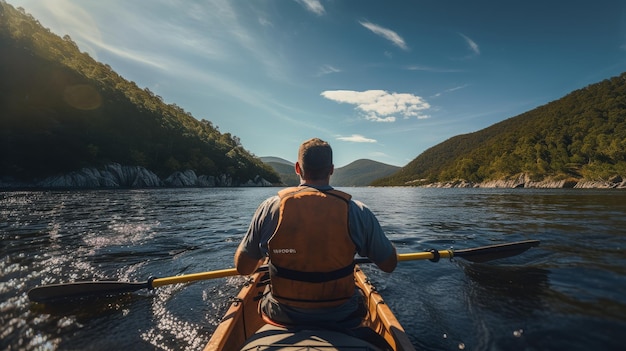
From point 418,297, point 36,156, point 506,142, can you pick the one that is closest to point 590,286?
point 418,297

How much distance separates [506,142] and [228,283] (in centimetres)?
17533

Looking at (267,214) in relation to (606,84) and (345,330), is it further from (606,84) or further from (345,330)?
(606,84)

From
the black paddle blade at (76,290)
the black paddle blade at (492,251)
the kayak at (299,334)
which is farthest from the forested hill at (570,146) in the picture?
the black paddle blade at (76,290)

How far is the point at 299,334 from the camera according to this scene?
8.39 ft

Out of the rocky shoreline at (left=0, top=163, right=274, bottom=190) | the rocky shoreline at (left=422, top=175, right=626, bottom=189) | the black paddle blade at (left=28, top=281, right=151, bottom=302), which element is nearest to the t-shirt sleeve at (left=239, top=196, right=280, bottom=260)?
the black paddle blade at (left=28, top=281, right=151, bottom=302)

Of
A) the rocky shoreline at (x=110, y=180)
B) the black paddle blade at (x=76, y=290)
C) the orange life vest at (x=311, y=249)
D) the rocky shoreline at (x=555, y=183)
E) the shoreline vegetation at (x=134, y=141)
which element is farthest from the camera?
the rocky shoreline at (x=555, y=183)

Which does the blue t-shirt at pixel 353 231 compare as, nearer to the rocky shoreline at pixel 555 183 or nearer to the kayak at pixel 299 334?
the kayak at pixel 299 334

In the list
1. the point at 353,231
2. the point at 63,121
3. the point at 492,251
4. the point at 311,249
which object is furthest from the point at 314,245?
the point at 63,121

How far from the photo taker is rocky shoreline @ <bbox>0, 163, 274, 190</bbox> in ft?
180

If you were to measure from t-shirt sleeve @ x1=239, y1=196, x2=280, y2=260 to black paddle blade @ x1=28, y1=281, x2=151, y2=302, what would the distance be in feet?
9.66

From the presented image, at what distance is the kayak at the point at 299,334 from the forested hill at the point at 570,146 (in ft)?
354

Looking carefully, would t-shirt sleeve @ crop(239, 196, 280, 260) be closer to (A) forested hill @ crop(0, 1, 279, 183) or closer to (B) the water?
(B) the water

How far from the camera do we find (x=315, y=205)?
108 inches

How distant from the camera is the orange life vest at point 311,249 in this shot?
272 centimetres
